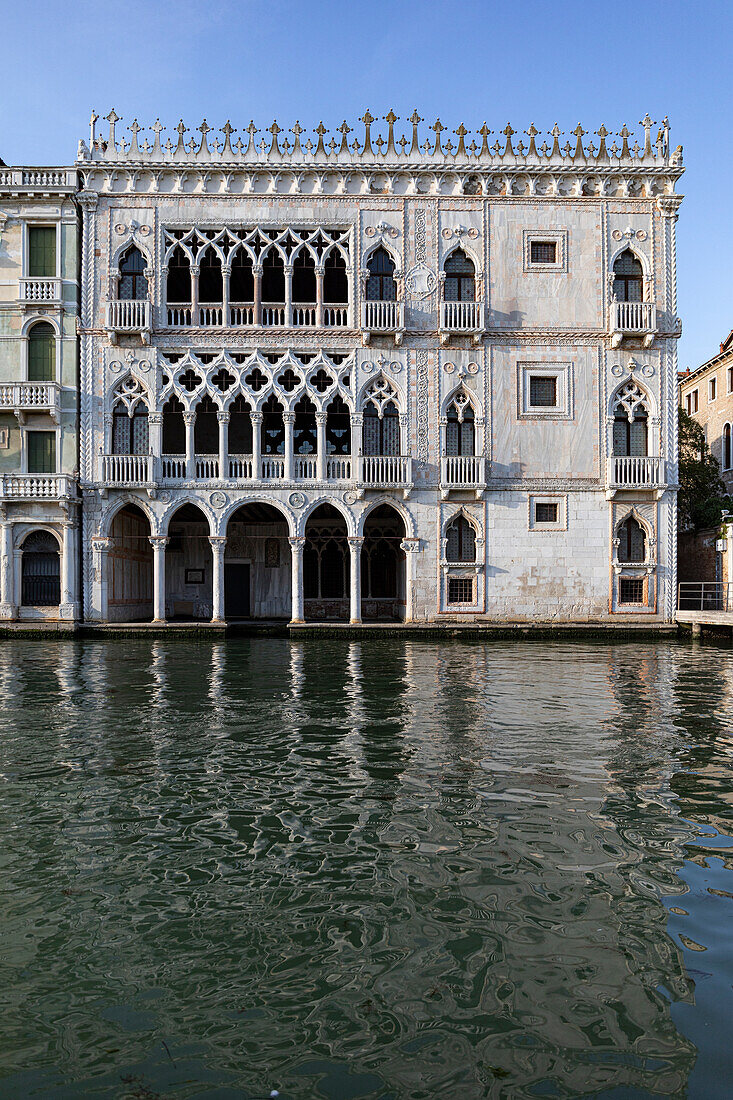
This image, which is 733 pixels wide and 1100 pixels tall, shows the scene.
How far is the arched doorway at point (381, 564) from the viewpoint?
26844 millimetres

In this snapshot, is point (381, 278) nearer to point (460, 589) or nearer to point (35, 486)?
point (460, 589)

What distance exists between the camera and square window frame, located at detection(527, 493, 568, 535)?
23.7 metres

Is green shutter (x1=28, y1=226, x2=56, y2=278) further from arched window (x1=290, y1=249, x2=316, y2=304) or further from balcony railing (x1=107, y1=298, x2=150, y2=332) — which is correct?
arched window (x1=290, y1=249, x2=316, y2=304)

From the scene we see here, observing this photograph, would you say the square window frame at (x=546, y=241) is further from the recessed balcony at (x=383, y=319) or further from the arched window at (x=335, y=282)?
the arched window at (x=335, y=282)

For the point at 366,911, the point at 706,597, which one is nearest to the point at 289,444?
the point at 706,597

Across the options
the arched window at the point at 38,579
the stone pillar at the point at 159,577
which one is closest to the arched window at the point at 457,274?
the stone pillar at the point at 159,577

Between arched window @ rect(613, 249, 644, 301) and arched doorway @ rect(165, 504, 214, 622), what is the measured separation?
1530 cm

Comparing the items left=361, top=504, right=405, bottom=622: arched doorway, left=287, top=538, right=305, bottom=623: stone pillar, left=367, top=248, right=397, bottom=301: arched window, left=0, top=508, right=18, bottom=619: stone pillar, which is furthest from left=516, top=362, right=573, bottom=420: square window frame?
left=0, top=508, right=18, bottom=619: stone pillar

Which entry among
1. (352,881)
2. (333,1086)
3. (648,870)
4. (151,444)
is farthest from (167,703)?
(151,444)

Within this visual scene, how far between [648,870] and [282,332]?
20.9m

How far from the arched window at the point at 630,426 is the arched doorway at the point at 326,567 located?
925 cm

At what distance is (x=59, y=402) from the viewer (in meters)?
23.3

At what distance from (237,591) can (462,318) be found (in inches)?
465

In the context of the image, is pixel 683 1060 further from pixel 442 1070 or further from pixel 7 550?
pixel 7 550
